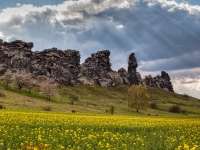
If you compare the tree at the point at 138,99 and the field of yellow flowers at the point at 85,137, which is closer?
the field of yellow flowers at the point at 85,137

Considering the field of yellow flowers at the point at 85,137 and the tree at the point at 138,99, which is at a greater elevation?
the tree at the point at 138,99

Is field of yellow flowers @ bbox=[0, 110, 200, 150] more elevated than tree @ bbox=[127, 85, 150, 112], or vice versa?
tree @ bbox=[127, 85, 150, 112]

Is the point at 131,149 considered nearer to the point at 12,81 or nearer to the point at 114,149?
the point at 114,149

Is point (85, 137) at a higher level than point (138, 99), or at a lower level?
lower

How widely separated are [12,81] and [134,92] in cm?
7935

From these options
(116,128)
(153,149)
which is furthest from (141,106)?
(153,149)

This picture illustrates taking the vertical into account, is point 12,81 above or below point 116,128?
above

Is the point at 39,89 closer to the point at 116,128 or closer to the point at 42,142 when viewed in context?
the point at 116,128

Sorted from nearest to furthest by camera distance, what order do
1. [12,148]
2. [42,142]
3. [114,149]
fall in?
[12,148]
[114,149]
[42,142]

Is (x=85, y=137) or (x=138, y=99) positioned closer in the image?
(x=85, y=137)

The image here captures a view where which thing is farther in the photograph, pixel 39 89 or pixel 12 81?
pixel 39 89

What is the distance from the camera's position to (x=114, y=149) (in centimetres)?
1398

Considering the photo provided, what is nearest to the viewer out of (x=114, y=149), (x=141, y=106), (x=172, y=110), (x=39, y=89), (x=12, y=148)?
(x=12, y=148)

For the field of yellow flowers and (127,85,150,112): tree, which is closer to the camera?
the field of yellow flowers
